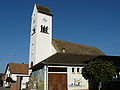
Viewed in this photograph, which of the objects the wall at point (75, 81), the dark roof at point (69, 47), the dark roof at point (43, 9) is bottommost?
the wall at point (75, 81)

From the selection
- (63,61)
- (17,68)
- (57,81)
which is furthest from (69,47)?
(17,68)

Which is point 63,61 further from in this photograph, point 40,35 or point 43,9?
point 43,9

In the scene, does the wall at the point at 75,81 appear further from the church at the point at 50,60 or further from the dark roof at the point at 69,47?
the dark roof at the point at 69,47

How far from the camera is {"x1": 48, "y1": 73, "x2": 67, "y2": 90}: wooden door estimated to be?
24391 millimetres

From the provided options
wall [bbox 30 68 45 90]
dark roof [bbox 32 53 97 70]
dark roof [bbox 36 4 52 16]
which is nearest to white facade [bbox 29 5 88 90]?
dark roof [bbox 36 4 52 16]

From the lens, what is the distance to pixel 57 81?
24703 millimetres

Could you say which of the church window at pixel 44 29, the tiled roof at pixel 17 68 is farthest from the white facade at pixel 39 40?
the tiled roof at pixel 17 68

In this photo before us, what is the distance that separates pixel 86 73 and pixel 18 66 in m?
35.6

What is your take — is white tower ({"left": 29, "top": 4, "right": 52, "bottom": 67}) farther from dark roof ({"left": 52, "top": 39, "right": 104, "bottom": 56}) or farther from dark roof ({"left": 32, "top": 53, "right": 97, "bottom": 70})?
dark roof ({"left": 32, "top": 53, "right": 97, "bottom": 70})

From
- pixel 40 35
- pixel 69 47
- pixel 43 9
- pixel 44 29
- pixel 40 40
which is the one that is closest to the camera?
pixel 40 40

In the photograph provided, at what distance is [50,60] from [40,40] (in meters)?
12.1

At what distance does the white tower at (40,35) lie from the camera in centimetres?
3597

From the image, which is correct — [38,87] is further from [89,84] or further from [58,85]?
[89,84]

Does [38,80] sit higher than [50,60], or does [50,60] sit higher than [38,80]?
[50,60]
